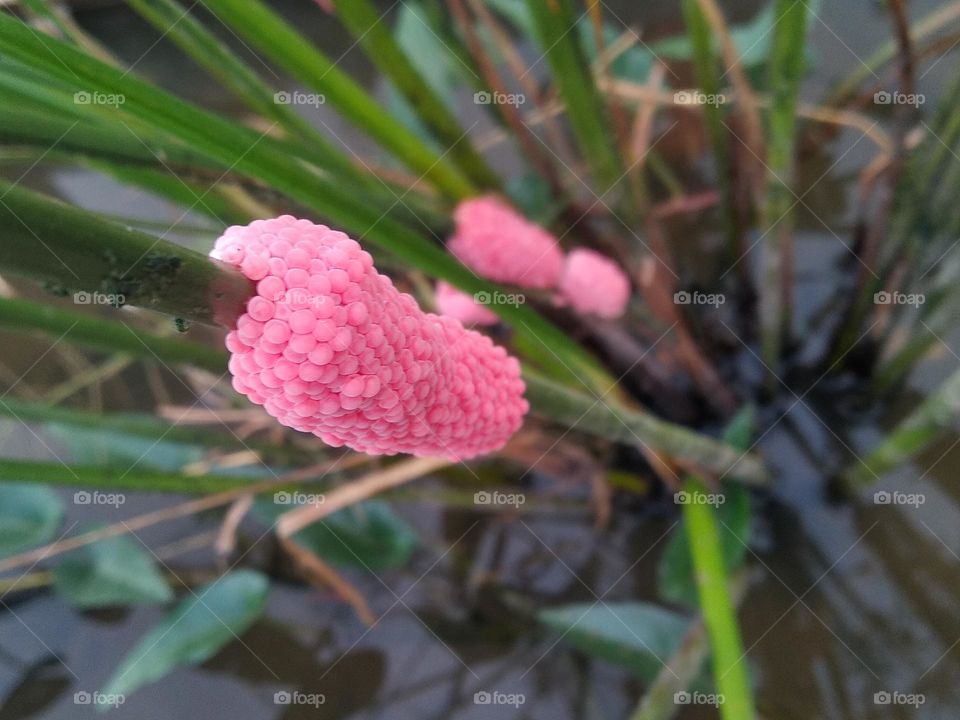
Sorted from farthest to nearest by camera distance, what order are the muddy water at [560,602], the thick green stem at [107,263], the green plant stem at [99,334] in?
the muddy water at [560,602], the green plant stem at [99,334], the thick green stem at [107,263]

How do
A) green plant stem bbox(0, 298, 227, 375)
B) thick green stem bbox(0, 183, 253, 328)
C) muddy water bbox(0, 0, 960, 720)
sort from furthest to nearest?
muddy water bbox(0, 0, 960, 720)
green plant stem bbox(0, 298, 227, 375)
thick green stem bbox(0, 183, 253, 328)

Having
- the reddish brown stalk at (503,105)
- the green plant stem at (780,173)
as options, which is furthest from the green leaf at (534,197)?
the green plant stem at (780,173)

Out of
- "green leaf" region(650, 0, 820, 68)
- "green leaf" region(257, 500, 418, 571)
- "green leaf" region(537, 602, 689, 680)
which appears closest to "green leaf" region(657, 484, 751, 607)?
"green leaf" region(537, 602, 689, 680)

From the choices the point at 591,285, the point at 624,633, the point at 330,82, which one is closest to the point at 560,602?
the point at 624,633

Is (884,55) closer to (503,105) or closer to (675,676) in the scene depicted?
(503,105)

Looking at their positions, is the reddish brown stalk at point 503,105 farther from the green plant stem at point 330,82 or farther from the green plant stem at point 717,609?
the green plant stem at point 717,609

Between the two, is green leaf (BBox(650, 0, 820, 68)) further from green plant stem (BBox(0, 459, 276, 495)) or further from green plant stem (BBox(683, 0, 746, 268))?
green plant stem (BBox(0, 459, 276, 495))
